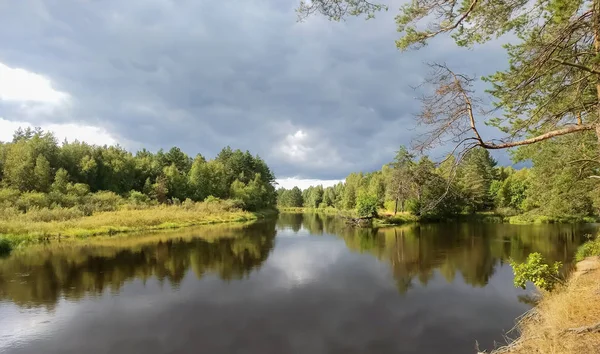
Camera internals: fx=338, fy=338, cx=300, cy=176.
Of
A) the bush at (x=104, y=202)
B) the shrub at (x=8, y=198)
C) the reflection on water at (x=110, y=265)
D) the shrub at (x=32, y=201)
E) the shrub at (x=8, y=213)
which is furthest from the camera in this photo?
the bush at (x=104, y=202)

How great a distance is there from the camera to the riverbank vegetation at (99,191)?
29.7 m

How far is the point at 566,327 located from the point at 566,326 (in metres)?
0.16

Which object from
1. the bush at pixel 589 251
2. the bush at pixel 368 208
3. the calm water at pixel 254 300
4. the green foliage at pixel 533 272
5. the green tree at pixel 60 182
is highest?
the green tree at pixel 60 182

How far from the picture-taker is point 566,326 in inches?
282

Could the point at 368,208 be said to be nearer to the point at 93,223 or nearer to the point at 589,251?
the point at 589,251

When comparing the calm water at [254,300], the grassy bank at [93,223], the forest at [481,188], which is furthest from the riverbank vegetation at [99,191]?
the forest at [481,188]

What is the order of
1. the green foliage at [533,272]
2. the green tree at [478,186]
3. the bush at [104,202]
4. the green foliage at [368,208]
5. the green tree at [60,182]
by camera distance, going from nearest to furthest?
the green foliage at [533,272] < the bush at [104,202] < the green tree at [60,182] < the green foliage at [368,208] < the green tree at [478,186]

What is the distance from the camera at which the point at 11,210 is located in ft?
94.6

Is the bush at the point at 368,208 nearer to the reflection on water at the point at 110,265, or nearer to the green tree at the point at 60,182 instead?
the reflection on water at the point at 110,265

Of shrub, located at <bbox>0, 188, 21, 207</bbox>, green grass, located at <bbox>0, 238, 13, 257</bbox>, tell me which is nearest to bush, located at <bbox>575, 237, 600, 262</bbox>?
green grass, located at <bbox>0, 238, 13, 257</bbox>

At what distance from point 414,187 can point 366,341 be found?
211 inches

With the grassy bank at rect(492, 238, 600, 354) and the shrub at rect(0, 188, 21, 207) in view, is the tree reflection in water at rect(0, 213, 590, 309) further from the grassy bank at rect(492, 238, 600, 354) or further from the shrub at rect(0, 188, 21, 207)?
the shrub at rect(0, 188, 21, 207)

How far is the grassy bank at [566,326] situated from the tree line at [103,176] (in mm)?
39296

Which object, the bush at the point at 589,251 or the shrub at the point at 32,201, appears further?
Result: the shrub at the point at 32,201
